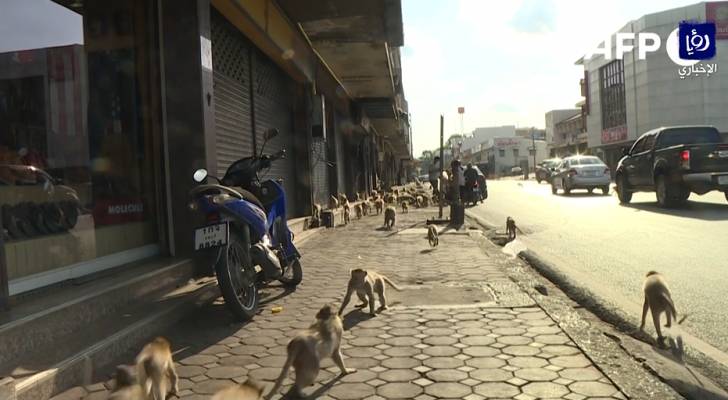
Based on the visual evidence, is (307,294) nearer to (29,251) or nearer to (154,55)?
(29,251)

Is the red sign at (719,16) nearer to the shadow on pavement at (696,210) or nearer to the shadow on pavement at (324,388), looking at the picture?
the shadow on pavement at (696,210)

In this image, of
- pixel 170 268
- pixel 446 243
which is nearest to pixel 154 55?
pixel 170 268

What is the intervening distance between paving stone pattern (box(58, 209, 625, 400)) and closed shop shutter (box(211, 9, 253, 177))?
2916mm

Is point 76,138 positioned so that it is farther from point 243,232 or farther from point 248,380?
point 248,380

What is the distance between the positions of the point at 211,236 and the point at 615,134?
55035 mm

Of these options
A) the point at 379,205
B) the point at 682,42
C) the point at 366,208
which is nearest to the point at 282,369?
the point at 379,205

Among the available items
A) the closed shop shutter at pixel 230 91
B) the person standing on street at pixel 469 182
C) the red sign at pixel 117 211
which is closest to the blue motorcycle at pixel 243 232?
the red sign at pixel 117 211

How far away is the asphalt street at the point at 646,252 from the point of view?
4838 mm

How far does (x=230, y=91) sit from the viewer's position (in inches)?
326

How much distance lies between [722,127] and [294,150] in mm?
45521

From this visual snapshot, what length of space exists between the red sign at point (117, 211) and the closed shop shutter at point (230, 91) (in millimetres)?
1920

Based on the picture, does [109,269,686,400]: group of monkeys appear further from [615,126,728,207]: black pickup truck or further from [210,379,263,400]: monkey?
[615,126,728,207]: black pickup truck

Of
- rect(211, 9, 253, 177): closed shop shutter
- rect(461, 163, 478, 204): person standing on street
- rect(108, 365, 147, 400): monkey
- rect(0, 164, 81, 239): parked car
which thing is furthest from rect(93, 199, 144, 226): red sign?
rect(461, 163, 478, 204): person standing on street

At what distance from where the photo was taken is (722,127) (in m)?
45.0
